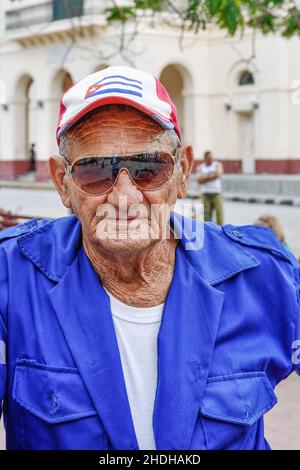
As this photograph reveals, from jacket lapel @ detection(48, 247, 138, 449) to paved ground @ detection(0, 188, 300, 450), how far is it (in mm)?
1662

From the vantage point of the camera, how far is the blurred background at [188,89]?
76.2ft

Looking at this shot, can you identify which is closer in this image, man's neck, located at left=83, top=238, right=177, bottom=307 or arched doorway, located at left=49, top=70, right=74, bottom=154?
man's neck, located at left=83, top=238, right=177, bottom=307

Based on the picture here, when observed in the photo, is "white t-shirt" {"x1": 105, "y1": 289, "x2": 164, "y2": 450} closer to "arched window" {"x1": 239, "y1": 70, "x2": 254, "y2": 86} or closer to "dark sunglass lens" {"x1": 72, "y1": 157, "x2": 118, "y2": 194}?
"dark sunglass lens" {"x1": 72, "y1": 157, "x2": 118, "y2": 194}

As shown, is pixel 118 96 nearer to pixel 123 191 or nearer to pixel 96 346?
pixel 123 191

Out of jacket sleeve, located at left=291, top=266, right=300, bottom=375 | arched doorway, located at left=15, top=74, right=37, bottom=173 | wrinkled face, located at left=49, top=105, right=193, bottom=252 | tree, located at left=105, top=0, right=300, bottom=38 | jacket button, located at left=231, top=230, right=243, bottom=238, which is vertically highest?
arched doorway, located at left=15, top=74, right=37, bottom=173

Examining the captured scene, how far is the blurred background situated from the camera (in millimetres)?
23219

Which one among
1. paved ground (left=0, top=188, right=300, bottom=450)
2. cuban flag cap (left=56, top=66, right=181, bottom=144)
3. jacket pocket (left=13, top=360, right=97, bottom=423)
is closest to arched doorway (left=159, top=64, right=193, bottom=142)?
paved ground (left=0, top=188, right=300, bottom=450)

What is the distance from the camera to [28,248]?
5.43ft

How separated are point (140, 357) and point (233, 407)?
0.72 ft

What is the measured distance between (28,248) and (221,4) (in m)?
4.83

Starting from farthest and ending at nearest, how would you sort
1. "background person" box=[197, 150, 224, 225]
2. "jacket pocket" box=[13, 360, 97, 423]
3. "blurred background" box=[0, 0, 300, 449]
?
"blurred background" box=[0, 0, 300, 449]
"background person" box=[197, 150, 224, 225]
"jacket pocket" box=[13, 360, 97, 423]

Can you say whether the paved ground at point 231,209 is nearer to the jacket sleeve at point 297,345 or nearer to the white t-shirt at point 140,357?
the jacket sleeve at point 297,345
